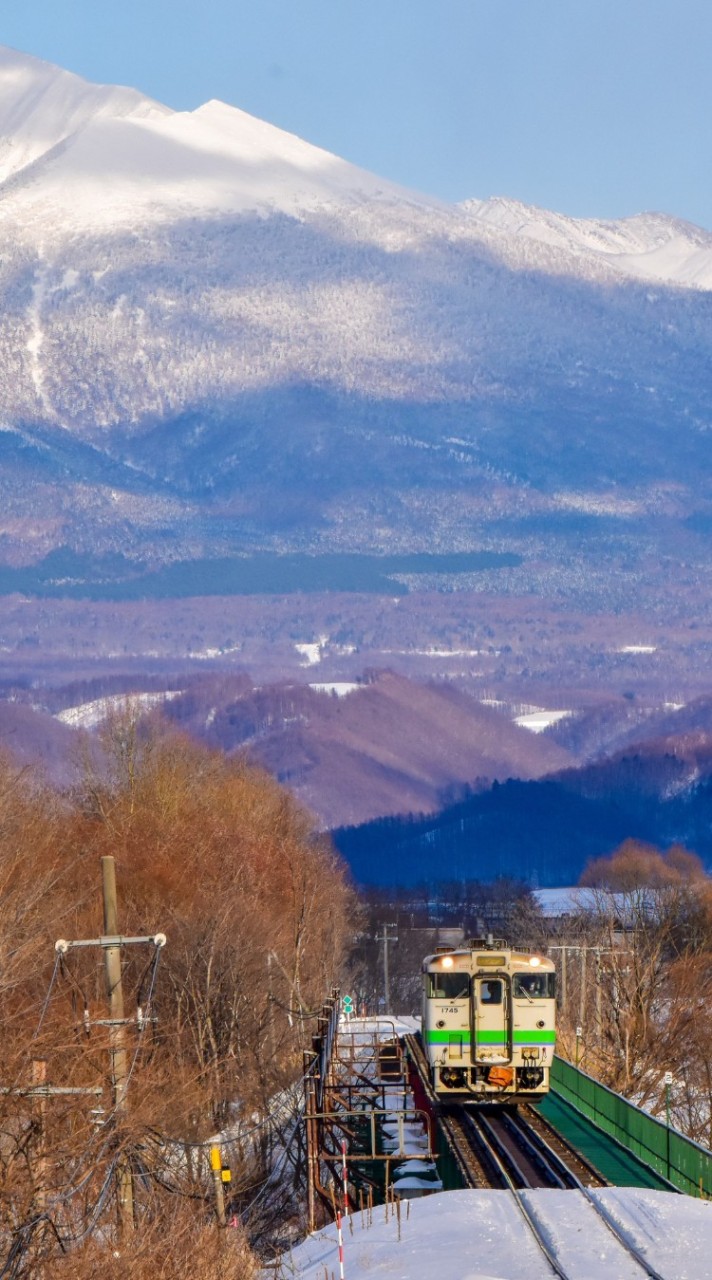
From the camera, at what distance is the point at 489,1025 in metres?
46.7

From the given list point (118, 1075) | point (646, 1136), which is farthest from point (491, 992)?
point (118, 1075)

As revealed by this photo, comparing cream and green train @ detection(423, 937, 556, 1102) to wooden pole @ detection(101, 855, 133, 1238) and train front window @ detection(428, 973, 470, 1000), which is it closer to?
train front window @ detection(428, 973, 470, 1000)

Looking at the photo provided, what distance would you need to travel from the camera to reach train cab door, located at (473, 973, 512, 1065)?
153 feet

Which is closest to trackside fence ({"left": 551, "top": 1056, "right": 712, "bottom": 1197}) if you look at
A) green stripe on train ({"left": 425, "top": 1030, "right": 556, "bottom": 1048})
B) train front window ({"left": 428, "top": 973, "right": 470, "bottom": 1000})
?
green stripe on train ({"left": 425, "top": 1030, "right": 556, "bottom": 1048})

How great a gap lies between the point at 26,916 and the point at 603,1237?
25.4 meters

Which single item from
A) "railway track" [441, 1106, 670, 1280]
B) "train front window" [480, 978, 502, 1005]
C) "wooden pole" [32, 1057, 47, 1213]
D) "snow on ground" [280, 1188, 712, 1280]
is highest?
"train front window" [480, 978, 502, 1005]

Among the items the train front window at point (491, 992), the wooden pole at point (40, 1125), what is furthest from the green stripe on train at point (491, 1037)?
the wooden pole at point (40, 1125)

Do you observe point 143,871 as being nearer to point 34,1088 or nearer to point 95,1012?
point 95,1012

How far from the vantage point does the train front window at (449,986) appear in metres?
47.0

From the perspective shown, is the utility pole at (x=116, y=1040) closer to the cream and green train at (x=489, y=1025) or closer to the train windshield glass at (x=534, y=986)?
the cream and green train at (x=489, y=1025)

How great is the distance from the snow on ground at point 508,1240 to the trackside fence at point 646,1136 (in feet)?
9.24

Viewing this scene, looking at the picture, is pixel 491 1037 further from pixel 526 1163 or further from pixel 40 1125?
pixel 40 1125

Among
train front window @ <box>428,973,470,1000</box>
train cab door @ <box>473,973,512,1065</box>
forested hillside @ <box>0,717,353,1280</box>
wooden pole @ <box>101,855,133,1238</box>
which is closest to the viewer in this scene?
forested hillside @ <box>0,717,353,1280</box>

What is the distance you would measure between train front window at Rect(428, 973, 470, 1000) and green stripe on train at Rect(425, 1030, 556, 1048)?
821mm
